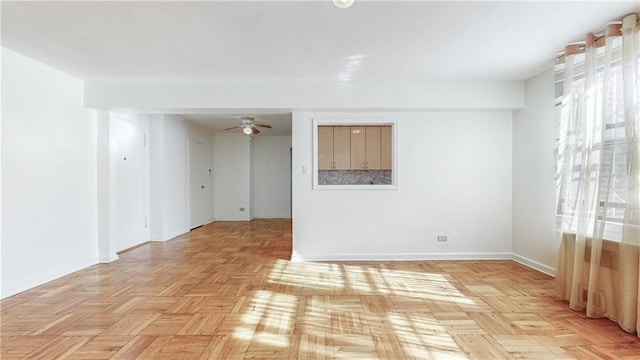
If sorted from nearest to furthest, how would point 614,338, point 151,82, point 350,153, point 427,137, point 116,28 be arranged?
1. point 614,338
2. point 116,28
3. point 151,82
4. point 427,137
5. point 350,153

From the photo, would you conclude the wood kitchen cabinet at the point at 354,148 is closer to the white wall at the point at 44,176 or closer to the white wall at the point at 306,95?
the white wall at the point at 306,95

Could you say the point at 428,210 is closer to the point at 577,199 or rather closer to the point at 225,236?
the point at 577,199

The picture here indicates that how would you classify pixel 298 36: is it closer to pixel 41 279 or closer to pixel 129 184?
pixel 41 279

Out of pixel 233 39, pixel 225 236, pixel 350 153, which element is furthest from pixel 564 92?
pixel 225 236

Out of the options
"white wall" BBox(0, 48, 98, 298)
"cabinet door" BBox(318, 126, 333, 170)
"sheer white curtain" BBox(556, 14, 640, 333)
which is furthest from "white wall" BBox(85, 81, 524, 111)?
"sheer white curtain" BBox(556, 14, 640, 333)

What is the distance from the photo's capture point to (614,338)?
7.24 ft

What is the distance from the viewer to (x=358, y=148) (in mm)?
4883

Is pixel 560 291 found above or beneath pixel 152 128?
beneath

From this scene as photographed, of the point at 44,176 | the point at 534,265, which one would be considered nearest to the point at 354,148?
the point at 534,265

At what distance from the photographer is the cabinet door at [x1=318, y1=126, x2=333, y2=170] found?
15.3 feet

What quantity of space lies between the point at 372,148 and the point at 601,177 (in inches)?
109

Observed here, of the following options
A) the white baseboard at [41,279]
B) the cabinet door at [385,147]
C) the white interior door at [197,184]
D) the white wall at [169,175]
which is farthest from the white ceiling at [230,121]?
the white baseboard at [41,279]

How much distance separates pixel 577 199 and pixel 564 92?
978 mm

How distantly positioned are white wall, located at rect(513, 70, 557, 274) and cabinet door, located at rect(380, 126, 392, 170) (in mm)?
1653
